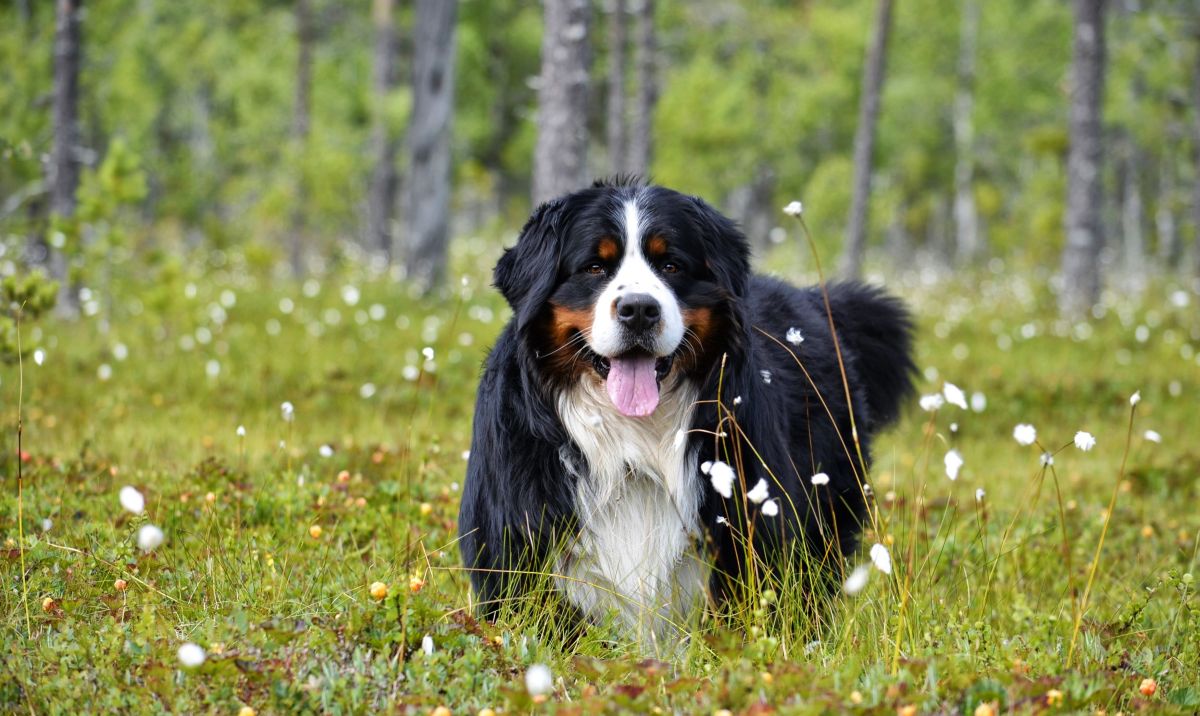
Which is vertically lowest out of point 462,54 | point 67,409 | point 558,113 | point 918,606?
point 67,409

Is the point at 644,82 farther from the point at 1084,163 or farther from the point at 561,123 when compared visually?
the point at 561,123

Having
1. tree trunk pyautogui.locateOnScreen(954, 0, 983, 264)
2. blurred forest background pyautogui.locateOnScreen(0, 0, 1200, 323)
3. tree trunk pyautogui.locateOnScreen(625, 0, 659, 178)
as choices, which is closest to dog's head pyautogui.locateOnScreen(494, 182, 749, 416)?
blurred forest background pyautogui.locateOnScreen(0, 0, 1200, 323)

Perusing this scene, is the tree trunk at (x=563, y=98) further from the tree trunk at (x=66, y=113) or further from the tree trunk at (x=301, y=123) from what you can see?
the tree trunk at (x=301, y=123)

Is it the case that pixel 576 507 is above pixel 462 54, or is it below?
below

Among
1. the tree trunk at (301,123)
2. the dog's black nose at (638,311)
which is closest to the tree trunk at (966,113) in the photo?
the tree trunk at (301,123)

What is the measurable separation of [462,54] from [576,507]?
28.2 meters

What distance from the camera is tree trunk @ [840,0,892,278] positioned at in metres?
13.6

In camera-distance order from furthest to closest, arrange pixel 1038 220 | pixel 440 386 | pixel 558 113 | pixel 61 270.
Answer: pixel 1038 220 → pixel 61 270 → pixel 558 113 → pixel 440 386

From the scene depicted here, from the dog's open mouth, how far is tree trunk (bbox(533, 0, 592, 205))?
5.45 meters

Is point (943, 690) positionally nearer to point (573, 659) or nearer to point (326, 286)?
point (573, 659)

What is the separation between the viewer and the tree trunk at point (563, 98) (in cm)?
852

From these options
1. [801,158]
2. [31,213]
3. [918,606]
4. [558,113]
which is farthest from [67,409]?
[801,158]

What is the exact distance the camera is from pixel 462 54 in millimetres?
29641

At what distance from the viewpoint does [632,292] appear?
308 cm
